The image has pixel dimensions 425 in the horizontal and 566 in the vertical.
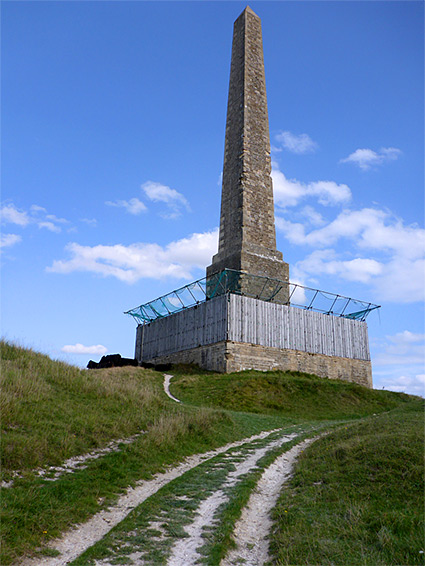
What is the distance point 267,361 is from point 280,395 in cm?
412

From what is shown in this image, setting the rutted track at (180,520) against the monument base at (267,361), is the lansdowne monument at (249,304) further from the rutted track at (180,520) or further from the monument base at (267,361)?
the rutted track at (180,520)

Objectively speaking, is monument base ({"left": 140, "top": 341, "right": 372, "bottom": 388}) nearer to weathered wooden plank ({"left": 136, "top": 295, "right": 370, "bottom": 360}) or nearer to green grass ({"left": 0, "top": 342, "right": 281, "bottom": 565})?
weathered wooden plank ({"left": 136, "top": 295, "right": 370, "bottom": 360})

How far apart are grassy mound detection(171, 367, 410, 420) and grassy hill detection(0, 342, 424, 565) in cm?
405

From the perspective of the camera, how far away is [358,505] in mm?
6559

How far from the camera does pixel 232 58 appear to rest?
3347 cm

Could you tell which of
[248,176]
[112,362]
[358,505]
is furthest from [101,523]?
[248,176]

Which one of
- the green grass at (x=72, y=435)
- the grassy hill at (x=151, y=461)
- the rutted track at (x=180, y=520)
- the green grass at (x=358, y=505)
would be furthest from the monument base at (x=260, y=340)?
the green grass at (x=358, y=505)

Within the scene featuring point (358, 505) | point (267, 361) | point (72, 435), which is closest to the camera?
point (358, 505)

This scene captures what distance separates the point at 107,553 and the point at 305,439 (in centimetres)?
889

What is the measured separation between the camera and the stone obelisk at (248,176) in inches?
1134

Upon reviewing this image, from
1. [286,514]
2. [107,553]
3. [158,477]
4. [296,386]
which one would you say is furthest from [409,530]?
[296,386]

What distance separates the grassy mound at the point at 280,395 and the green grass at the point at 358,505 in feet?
34.7

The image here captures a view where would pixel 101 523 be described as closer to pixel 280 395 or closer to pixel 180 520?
pixel 180 520

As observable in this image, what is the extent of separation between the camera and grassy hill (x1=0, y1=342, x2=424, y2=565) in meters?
5.77
